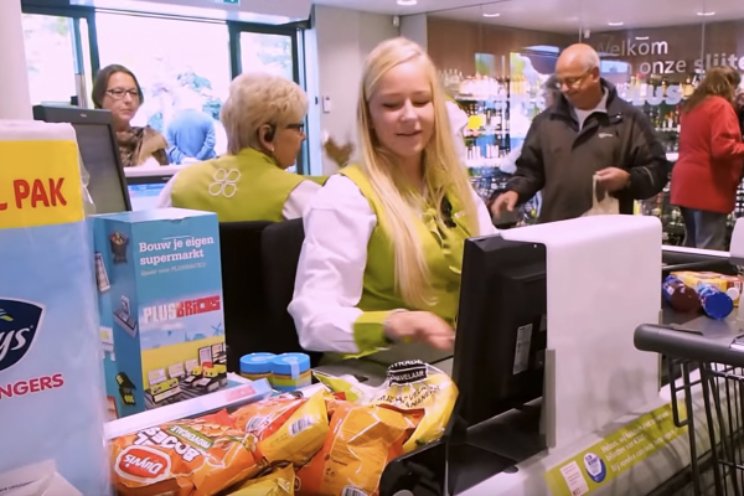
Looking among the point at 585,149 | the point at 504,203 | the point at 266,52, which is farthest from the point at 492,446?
the point at 266,52

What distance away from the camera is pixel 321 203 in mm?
1624

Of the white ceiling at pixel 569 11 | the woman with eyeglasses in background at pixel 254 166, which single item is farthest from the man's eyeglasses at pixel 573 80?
the white ceiling at pixel 569 11

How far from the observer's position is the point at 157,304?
0.94m

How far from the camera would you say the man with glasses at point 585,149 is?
358 centimetres

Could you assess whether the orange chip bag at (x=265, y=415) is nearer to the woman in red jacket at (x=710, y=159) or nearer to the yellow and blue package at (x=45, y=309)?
the yellow and blue package at (x=45, y=309)

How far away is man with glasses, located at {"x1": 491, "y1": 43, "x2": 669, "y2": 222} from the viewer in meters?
3.58

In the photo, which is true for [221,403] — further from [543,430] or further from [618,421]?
[618,421]

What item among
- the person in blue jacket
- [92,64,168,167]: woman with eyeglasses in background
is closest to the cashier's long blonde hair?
[92,64,168,167]: woman with eyeglasses in background

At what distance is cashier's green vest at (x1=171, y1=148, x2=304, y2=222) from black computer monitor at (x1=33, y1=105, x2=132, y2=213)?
1232 millimetres

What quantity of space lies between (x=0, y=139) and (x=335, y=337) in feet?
2.87

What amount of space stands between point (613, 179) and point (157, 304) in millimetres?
2887

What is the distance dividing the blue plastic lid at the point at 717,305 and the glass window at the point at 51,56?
6.03 metres

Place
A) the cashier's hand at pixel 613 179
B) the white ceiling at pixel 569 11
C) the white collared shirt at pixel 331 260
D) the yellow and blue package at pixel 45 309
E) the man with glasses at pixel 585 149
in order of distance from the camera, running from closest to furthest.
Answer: the yellow and blue package at pixel 45 309, the white collared shirt at pixel 331 260, the cashier's hand at pixel 613 179, the man with glasses at pixel 585 149, the white ceiling at pixel 569 11

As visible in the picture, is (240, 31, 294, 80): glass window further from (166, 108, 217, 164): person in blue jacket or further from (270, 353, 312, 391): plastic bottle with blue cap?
(270, 353, 312, 391): plastic bottle with blue cap
